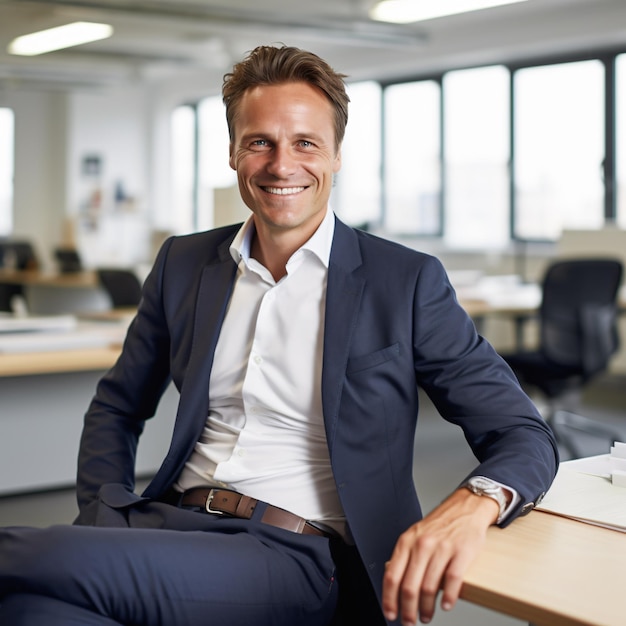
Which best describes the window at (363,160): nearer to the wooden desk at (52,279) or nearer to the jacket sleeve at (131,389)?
the wooden desk at (52,279)

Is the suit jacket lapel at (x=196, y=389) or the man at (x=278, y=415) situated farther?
the suit jacket lapel at (x=196, y=389)

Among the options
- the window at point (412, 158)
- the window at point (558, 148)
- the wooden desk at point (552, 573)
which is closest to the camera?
the wooden desk at point (552, 573)

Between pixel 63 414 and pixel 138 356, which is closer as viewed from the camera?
pixel 138 356

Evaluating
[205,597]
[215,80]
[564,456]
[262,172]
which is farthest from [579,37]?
[205,597]

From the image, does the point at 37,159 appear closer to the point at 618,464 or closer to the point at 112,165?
the point at 112,165

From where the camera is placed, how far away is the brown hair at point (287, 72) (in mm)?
1595

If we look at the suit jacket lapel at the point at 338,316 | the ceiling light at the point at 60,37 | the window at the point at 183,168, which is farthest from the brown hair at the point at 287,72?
the window at the point at 183,168

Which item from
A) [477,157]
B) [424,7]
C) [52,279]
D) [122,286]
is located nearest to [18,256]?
[52,279]

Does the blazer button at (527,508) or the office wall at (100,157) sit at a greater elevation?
the office wall at (100,157)

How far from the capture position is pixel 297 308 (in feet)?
5.41

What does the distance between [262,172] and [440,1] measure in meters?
5.73

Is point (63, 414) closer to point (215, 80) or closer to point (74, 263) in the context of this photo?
point (74, 263)

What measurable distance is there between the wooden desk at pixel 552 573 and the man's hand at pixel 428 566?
18 millimetres

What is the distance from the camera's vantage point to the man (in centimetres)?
129
